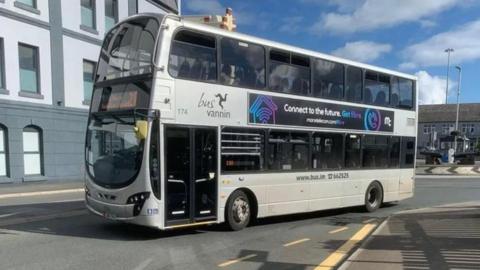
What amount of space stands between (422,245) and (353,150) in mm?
5999

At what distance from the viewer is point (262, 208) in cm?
1134

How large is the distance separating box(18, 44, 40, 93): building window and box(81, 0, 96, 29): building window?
373 cm

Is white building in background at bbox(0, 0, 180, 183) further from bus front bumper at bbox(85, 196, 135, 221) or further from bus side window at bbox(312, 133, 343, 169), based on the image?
bus side window at bbox(312, 133, 343, 169)

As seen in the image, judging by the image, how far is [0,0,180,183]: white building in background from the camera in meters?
21.9

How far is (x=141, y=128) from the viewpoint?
888cm

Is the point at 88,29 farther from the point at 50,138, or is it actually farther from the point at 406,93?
the point at 406,93

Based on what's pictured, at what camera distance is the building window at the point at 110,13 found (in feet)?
91.5

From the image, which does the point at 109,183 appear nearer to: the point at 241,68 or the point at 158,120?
the point at 158,120

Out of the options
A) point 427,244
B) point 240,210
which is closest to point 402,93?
point 240,210

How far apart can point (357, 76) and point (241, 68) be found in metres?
4.54

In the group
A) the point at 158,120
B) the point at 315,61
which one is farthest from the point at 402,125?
the point at 158,120

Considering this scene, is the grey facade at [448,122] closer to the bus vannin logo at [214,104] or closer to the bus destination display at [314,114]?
the bus destination display at [314,114]

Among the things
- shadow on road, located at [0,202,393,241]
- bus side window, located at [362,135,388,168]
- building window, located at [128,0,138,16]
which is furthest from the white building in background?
bus side window, located at [362,135,388,168]

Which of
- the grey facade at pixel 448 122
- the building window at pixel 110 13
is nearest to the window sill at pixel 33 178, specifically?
the building window at pixel 110 13
